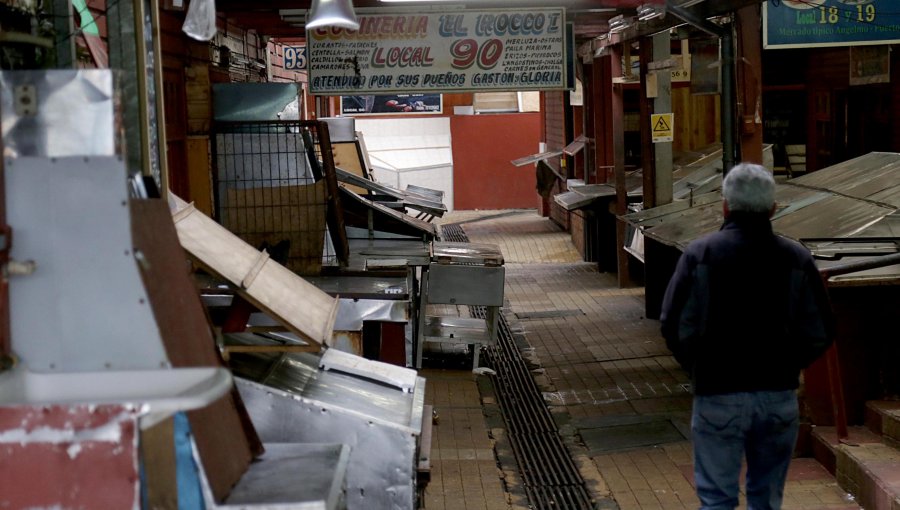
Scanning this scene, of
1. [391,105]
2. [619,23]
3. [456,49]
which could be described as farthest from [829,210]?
[391,105]

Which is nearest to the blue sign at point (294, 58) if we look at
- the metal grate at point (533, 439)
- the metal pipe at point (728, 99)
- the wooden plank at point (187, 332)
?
the metal grate at point (533, 439)

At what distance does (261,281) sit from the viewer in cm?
550

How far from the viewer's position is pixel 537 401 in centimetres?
1008

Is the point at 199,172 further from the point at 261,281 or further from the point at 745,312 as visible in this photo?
the point at 745,312

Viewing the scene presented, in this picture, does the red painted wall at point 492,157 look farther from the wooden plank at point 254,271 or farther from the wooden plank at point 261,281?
the wooden plank at point 254,271

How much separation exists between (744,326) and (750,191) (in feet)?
1.71

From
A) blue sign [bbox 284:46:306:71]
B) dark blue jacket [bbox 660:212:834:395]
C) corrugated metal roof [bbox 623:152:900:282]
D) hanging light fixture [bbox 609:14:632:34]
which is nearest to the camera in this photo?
dark blue jacket [bbox 660:212:834:395]

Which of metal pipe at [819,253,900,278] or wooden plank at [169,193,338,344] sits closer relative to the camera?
wooden plank at [169,193,338,344]

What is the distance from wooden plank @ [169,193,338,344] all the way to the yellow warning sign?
780cm

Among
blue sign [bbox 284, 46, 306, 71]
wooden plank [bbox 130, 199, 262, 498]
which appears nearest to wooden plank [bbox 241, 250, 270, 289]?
wooden plank [bbox 130, 199, 262, 498]

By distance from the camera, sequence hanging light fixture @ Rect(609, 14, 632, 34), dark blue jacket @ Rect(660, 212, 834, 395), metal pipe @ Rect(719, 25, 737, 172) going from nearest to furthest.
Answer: dark blue jacket @ Rect(660, 212, 834, 395) → metal pipe @ Rect(719, 25, 737, 172) → hanging light fixture @ Rect(609, 14, 632, 34)

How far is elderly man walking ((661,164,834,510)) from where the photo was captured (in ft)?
14.0

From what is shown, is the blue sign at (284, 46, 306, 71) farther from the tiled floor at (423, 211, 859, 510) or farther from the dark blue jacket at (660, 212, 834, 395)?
the dark blue jacket at (660, 212, 834, 395)

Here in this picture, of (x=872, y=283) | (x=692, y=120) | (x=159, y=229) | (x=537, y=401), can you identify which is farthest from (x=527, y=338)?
(x=159, y=229)
